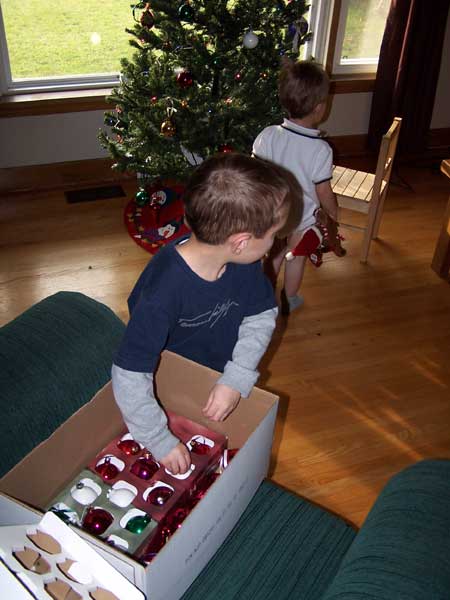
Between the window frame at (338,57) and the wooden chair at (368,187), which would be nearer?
the wooden chair at (368,187)

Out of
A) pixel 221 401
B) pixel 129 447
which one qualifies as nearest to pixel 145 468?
pixel 129 447

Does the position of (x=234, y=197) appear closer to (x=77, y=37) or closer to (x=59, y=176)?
(x=59, y=176)

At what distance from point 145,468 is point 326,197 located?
145 cm

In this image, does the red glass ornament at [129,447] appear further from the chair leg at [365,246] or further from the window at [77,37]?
the window at [77,37]

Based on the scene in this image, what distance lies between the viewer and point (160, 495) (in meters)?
1.09

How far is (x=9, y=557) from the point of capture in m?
0.76

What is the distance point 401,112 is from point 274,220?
3.03 metres

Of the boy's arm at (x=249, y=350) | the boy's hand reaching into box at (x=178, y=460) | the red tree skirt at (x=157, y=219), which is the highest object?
the boy's arm at (x=249, y=350)

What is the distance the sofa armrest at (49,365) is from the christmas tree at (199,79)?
151 cm

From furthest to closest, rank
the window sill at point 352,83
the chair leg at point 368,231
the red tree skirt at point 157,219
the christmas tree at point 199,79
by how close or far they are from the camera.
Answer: the window sill at point 352,83 < the red tree skirt at point 157,219 < the chair leg at point 368,231 < the christmas tree at point 199,79

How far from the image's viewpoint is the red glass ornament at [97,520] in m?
1.02

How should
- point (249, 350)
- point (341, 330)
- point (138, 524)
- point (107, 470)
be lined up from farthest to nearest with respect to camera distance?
point (341, 330) → point (249, 350) → point (107, 470) → point (138, 524)

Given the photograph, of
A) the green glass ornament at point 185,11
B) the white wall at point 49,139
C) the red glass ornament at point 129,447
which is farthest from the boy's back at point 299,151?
the white wall at point 49,139

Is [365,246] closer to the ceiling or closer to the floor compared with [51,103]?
closer to the floor
